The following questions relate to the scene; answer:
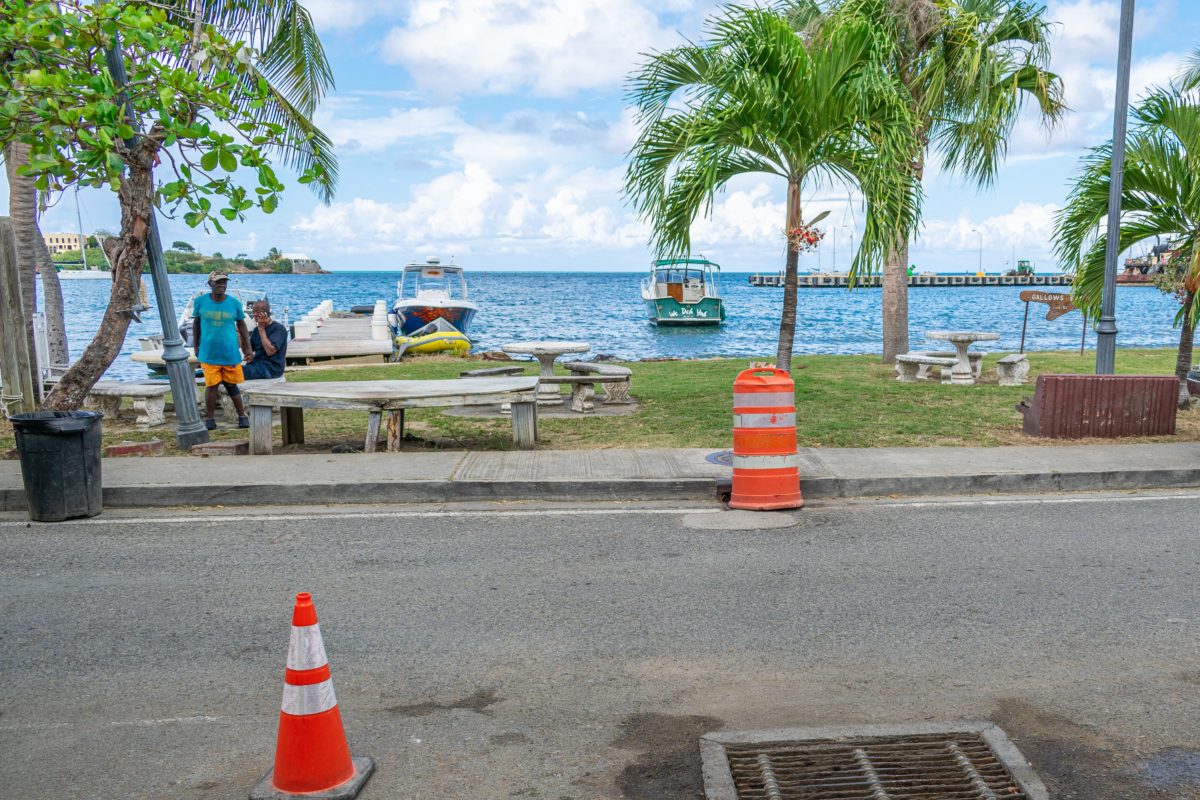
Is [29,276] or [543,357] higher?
[29,276]

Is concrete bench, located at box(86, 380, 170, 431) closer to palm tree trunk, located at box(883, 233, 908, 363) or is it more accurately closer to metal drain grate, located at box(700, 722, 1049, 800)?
metal drain grate, located at box(700, 722, 1049, 800)

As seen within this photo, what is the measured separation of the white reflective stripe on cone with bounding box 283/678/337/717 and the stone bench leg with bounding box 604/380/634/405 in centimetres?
1054

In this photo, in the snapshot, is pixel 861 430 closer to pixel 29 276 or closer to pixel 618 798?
pixel 618 798

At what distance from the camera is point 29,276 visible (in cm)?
1532

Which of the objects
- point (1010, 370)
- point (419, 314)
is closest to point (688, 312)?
point (419, 314)

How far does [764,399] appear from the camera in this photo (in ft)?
27.4

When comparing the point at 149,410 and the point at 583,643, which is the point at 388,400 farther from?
the point at 583,643

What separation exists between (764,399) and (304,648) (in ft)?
16.9

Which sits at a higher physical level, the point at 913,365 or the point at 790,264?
the point at 790,264

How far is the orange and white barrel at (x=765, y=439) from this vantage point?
837 centimetres

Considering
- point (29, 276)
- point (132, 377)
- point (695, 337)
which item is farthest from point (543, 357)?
point (695, 337)

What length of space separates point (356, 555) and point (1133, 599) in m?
4.81

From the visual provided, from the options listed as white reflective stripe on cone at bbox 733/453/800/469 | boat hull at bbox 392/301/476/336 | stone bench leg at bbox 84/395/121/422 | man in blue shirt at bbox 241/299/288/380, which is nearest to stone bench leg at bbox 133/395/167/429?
stone bench leg at bbox 84/395/121/422

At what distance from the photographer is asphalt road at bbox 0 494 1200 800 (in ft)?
14.0
